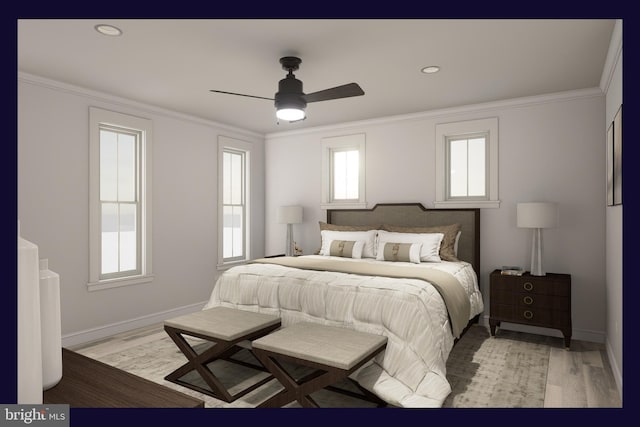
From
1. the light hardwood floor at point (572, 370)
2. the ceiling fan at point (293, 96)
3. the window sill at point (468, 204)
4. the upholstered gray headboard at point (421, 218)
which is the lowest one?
the light hardwood floor at point (572, 370)

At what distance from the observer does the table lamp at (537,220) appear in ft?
13.0

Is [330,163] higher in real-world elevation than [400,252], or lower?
higher

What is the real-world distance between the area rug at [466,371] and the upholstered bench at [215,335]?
0.19 ft

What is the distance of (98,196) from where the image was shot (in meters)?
4.23

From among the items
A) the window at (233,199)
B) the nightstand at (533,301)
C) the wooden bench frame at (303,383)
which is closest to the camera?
the wooden bench frame at (303,383)

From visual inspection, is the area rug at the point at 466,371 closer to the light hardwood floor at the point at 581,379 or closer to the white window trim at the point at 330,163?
the light hardwood floor at the point at 581,379

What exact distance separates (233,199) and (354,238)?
2093mm

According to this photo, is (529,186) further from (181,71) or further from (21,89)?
(21,89)

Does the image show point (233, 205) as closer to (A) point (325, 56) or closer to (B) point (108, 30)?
(A) point (325, 56)

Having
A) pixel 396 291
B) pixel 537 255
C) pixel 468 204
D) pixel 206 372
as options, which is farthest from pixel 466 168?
pixel 206 372

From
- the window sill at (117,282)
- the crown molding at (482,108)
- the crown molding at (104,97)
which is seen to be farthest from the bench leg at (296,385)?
the crown molding at (482,108)

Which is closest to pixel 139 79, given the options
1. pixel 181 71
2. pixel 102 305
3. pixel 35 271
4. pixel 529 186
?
pixel 181 71

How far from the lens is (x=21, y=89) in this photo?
3594mm

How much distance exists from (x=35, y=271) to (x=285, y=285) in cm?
274
